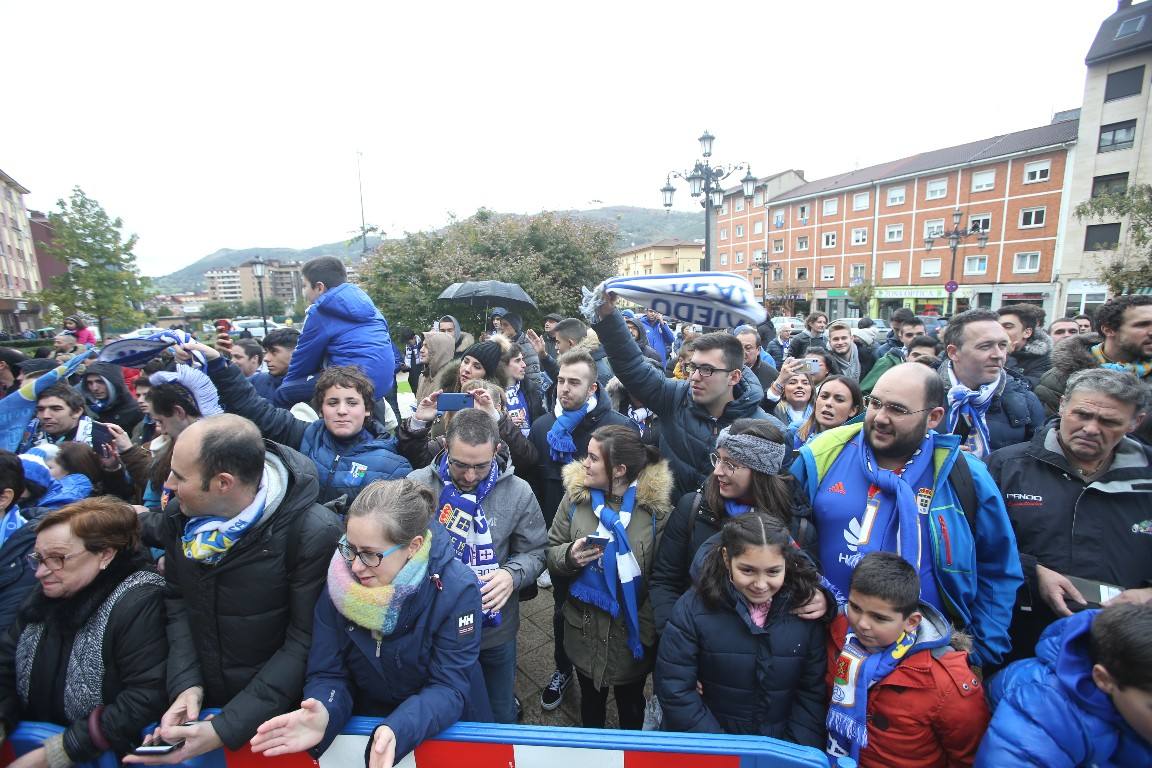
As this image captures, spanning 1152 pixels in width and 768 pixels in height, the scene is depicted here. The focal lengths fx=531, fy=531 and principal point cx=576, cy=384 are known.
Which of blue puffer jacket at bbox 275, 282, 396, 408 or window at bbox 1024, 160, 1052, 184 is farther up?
window at bbox 1024, 160, 1052, 184

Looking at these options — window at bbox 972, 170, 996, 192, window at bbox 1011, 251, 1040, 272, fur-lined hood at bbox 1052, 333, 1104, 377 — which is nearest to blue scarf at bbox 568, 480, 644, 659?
fur-lined hood at bbox 1052, 333, 1104, 377

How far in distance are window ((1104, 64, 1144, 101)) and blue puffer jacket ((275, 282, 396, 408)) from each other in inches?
1530

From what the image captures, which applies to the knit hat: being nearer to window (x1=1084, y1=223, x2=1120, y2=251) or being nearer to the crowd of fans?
the crowd of fans

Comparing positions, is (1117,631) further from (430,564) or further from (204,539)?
(204,539)

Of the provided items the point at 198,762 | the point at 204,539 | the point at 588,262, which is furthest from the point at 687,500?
the point at 588,262

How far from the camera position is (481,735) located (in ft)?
5.83

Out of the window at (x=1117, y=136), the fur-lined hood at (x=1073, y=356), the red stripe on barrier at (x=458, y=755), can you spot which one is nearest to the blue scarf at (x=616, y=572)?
the red stripe on barrier at (x=458, y=755)

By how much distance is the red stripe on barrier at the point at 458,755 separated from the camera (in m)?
1.77

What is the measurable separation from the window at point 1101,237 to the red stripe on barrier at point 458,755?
35260 mm

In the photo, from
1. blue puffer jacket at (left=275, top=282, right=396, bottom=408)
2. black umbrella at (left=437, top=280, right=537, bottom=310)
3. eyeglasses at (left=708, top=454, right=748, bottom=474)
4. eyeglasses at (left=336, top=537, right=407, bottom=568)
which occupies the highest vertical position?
black umbrella at (left=437, top=280, right=537, bottom=310)

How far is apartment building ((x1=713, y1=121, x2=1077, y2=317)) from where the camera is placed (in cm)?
3161

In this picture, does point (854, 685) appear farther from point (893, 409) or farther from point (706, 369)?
point (706, 369)

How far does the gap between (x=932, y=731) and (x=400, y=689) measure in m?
1.90

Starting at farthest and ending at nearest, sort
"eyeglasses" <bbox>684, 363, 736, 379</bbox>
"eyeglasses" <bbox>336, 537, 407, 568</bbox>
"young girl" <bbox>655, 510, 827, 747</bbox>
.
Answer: "eyeglasses" <bbox>684, 363, 736, 379</bbox> → "young girl" <bbox>655, 510, 827, 747</bbox> → "eyeglasses" <bbox>336, 537, 407, 568</bbox>
